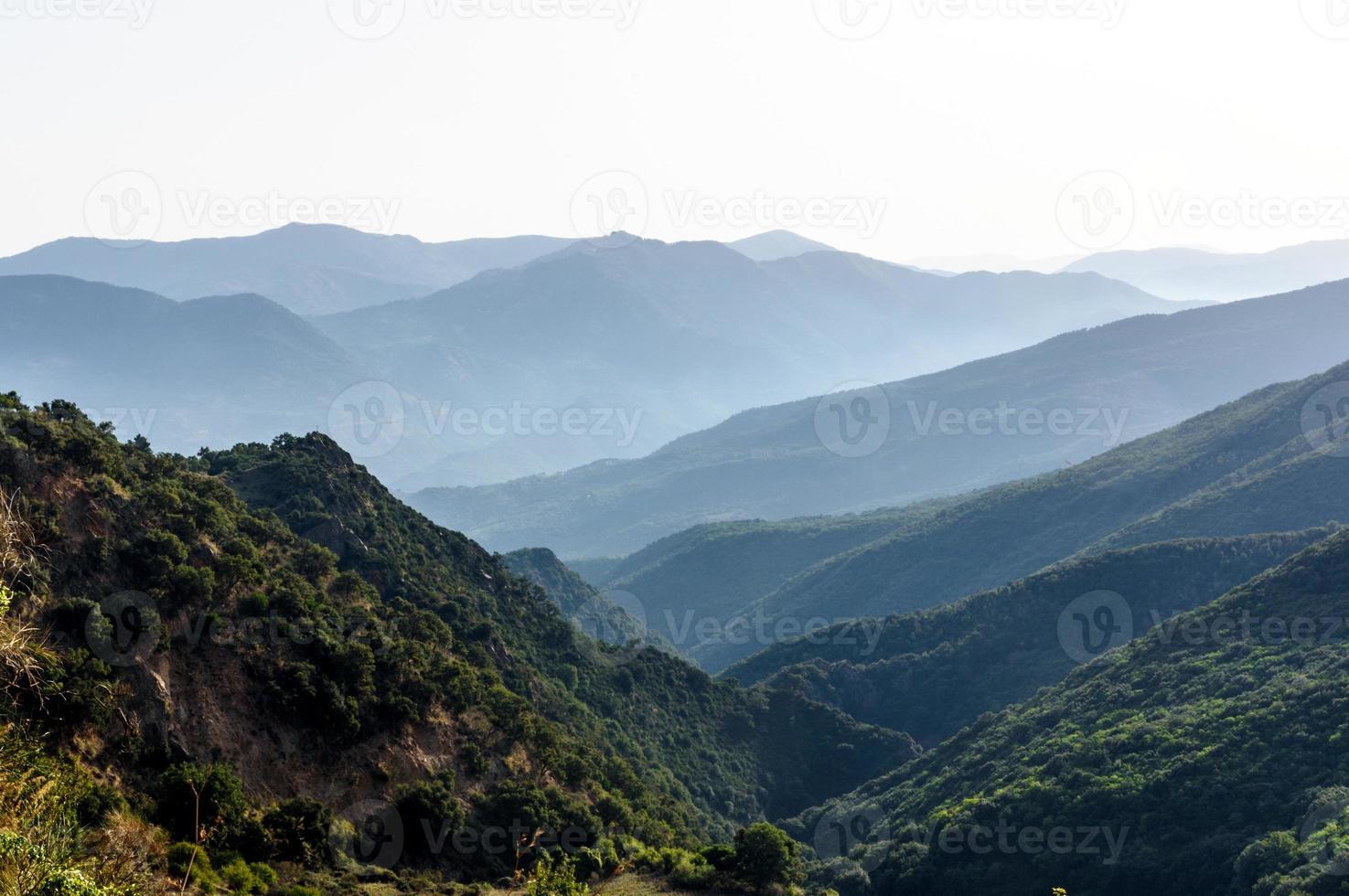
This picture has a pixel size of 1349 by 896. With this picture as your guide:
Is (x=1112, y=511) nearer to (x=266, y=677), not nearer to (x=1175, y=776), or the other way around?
(x=1175, y=776)

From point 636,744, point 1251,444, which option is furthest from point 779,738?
point 1251,444

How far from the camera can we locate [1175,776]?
44469 mm

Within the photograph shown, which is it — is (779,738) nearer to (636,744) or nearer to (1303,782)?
(636,744)

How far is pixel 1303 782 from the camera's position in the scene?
41.1m

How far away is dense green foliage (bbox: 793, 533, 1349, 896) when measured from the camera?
39.7 metres

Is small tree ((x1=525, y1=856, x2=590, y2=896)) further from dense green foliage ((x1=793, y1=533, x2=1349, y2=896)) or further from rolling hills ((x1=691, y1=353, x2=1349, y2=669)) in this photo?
rolling hills ((x1=691, y1=353, x2=1349, y2=669))

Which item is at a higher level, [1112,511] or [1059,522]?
[1112,511]

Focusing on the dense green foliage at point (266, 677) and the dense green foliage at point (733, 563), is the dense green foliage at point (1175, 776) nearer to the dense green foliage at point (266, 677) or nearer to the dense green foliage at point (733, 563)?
the dense green foliage at point (266, 677)

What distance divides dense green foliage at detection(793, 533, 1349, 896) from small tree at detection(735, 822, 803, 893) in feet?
47.2

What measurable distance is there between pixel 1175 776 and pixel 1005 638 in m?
44.5

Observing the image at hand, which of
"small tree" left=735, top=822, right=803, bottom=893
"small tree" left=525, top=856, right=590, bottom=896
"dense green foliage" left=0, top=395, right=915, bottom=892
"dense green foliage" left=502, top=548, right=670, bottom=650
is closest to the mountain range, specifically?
"dense green foliage" left=502, top=548, right=670, bottom=650

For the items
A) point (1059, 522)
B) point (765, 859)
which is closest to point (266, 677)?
point (765, 859)

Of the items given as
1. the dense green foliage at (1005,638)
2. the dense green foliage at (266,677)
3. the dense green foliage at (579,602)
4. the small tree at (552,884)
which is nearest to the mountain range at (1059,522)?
the dense green foliage at (579,602)

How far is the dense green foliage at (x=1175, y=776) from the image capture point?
3966cm
